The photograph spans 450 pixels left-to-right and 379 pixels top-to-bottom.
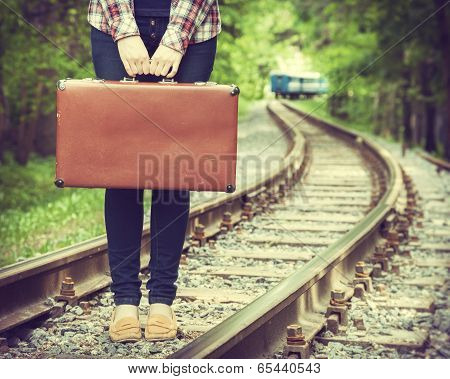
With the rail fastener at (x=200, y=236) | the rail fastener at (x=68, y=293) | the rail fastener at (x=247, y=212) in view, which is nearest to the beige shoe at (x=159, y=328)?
the rail fastener at (x=68, y=293)

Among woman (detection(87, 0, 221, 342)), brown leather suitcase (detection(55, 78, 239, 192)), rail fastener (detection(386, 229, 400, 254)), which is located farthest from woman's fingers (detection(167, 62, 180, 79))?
rail fastener (detection(386, 229, 400, 254))

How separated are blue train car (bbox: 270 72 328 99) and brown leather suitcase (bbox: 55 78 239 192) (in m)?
36.8

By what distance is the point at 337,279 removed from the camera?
498 cm

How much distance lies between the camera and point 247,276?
17.3ft

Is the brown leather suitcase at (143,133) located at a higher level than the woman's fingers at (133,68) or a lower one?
lower

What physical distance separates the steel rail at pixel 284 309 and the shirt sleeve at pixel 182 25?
42.6 inches

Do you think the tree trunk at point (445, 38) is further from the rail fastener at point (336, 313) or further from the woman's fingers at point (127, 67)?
the woman's fingers at point (127, 67)

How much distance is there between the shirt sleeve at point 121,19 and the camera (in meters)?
3.43

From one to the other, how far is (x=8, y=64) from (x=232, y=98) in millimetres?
10716

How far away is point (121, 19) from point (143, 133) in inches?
17.8

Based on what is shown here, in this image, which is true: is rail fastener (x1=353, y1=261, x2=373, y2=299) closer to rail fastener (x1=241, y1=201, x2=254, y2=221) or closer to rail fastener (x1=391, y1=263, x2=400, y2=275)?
rail fastener (x1=391, y1=263, x2=400, y2=275)

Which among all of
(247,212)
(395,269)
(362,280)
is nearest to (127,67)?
(362,280)

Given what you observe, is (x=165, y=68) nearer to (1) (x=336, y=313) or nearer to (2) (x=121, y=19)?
(2) (x=121, y=19)

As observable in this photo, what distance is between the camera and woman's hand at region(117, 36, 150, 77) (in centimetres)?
343
